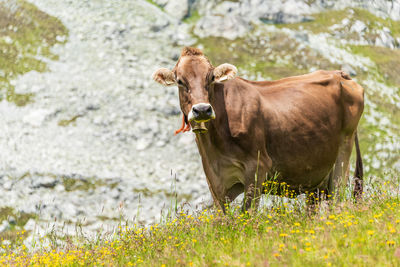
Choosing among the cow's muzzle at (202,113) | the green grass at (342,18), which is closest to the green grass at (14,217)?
the cow's muzzle at (202,113)

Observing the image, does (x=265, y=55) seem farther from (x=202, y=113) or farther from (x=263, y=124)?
(x=202, y=113)

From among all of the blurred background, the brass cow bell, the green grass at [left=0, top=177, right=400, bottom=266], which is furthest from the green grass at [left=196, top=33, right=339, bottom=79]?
the green grass at [left=0, top=177, right=400, bottom=266]

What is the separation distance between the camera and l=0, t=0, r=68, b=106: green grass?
3142 centimetres

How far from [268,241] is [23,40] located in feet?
106

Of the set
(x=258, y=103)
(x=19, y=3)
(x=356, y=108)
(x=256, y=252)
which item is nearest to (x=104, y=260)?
(x=256, y=252)

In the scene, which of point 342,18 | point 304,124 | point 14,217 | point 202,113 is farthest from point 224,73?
point 342,18

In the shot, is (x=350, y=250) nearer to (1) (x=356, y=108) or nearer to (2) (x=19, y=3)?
(1) (x=356, y=108)

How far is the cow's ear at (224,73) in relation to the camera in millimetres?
7973

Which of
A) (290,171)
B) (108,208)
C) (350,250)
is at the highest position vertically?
(350,250)

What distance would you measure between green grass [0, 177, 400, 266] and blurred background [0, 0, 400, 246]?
13525mm

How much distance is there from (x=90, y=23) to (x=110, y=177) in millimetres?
14199

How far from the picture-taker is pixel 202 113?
7.20 metres

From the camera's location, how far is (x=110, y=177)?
25.6m

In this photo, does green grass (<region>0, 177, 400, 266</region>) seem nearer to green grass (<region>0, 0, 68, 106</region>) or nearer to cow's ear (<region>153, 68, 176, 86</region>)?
cow's ear (<region>153, 68, 176, 86</region>)
